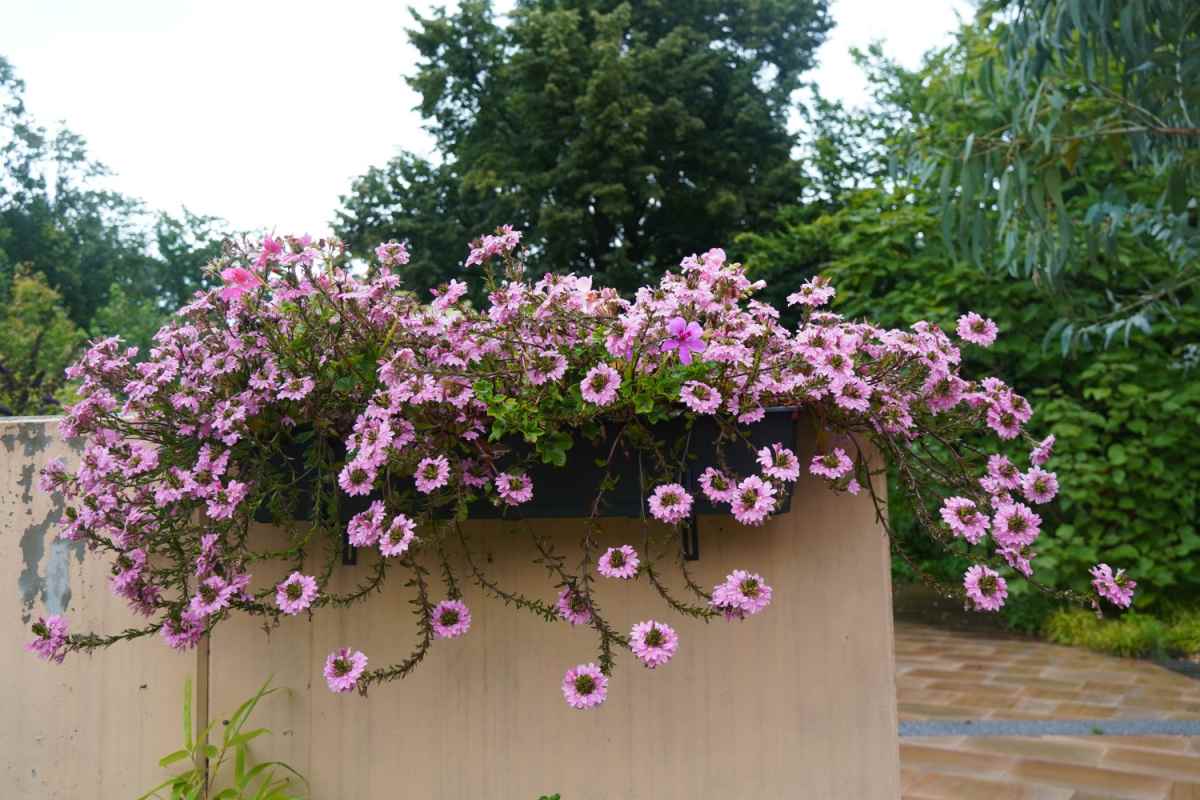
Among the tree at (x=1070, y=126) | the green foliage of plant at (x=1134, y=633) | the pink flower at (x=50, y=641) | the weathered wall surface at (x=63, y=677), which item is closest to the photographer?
the pink flower at (x=50, y=641)

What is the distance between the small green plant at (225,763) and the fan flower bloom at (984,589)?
0.96m

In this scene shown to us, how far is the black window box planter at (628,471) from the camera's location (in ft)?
3.79

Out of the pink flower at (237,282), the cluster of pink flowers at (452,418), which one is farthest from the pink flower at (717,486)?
the pink flower at (237,282)

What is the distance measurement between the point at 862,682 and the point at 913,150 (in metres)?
2.81

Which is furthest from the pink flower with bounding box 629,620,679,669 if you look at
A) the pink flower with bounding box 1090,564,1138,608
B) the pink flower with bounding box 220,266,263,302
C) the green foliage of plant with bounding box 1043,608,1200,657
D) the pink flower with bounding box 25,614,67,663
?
the green foliage of plant with bounding box 1043,608,1200,657

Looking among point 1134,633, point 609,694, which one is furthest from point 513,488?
point 1134,633

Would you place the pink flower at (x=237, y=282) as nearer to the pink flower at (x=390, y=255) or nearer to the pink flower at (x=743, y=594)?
the pink flower at (x=390, y=255)

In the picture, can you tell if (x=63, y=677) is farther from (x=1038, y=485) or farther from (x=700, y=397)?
(x=1038, y=485)

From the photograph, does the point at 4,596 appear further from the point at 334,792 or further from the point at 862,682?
the point at 862,682

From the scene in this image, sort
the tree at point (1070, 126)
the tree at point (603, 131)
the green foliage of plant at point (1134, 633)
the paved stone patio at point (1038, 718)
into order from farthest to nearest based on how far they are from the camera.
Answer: the tree at point (603, 131)
the green foliage of plant at point (1134, 633)
the paved stone patio at point (1038, 718)
the tree at point (1070, 126)

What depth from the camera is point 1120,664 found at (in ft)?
15.9

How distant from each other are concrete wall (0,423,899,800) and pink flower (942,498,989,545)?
0.49ft

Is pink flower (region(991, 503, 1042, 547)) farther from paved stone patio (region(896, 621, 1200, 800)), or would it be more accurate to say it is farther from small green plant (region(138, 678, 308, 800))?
paved stone patio (region(896, 621, 1200, 800))

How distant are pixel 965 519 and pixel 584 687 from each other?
505mm
